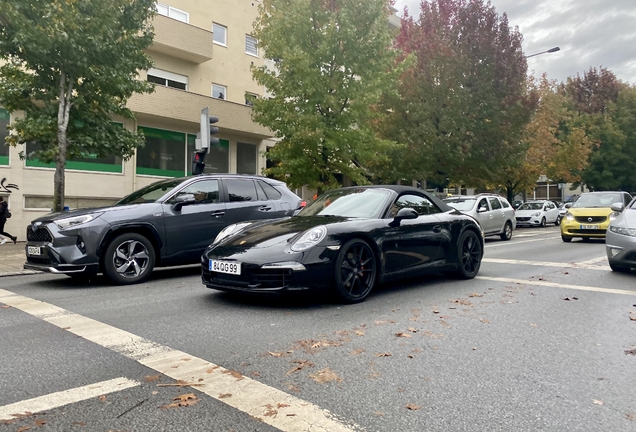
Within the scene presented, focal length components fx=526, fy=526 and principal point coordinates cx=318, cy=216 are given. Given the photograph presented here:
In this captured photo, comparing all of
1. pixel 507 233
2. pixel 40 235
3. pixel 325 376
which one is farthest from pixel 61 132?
pixel 507 233

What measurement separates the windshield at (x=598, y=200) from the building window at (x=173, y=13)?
17162 mm

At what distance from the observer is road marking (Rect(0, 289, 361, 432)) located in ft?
9.03

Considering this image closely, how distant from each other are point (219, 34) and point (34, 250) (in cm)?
1953

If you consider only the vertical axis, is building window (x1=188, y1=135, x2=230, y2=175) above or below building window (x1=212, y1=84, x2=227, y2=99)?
below

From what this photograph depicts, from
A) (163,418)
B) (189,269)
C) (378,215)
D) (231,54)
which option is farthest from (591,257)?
(231,54)

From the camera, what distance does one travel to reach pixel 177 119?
2075cm

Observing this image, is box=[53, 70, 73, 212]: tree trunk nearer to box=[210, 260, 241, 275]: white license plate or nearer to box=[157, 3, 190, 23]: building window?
box=[210, 260, 241, 275]: white license plate

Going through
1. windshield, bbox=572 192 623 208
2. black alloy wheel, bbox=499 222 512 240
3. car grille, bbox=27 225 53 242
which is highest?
windshield, bbox=572 192 623 208

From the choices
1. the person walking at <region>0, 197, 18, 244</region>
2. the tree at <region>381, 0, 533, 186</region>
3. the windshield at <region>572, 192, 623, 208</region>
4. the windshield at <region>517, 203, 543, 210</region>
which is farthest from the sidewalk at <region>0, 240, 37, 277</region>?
the windshield at <region>517, 203, 543, 210</region>

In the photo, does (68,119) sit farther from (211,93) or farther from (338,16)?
(211,93)

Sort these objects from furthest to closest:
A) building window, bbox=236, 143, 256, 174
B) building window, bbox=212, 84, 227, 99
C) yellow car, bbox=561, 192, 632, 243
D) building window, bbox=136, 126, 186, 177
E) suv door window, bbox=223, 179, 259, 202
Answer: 1. building window, bbox=236, 143, 256, 174
2. building window, bbox=212, 84, 227, 99
3. building window, bbox=136, 126, 186, 177
4. yellow car, bbox=561, 192, 632, 243
5. suv door window, bbox=223, 179, 259, 202

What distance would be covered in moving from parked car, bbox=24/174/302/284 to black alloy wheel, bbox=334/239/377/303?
9.94ft

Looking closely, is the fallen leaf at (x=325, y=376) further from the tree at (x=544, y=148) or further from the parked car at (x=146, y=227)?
the tree at (x=544, y=148)

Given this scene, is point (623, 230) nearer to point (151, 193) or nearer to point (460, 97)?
point (151, 193)
